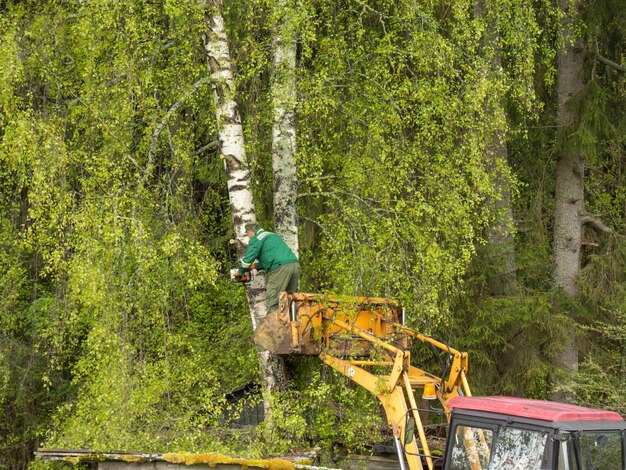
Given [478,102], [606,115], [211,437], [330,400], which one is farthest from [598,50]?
[211,437]

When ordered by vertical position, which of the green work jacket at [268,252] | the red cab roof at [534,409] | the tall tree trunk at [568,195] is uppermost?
the tall tree trunk at [568,195]

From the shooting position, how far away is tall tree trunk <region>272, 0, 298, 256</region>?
13547 mm

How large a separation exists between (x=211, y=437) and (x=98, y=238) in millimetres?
2648

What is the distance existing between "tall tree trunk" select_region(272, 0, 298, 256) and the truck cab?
14.1 ft

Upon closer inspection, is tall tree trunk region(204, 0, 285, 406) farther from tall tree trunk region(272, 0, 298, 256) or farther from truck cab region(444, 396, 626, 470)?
truck cab region(444, 396, 626, 470)

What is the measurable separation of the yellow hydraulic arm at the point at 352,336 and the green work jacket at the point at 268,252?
70cm

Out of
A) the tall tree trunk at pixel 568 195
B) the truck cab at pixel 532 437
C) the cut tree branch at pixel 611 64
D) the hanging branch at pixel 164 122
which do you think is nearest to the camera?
the truck cab at pixel 532 437

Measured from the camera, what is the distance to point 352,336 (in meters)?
12.4

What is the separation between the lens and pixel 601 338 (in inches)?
715

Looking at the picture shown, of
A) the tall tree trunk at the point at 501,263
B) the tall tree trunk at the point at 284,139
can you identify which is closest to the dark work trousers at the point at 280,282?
the tall tree trunk at the point at 284,139

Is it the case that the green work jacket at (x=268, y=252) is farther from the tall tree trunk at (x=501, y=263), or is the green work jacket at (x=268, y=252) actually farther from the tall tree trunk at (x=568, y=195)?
the tall tree trunk at (x=568, y=195)

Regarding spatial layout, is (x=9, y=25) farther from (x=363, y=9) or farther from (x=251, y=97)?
(x=363, y=9)

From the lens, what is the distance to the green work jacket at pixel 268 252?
13047 mm

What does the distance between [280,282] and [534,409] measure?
13.2ft
